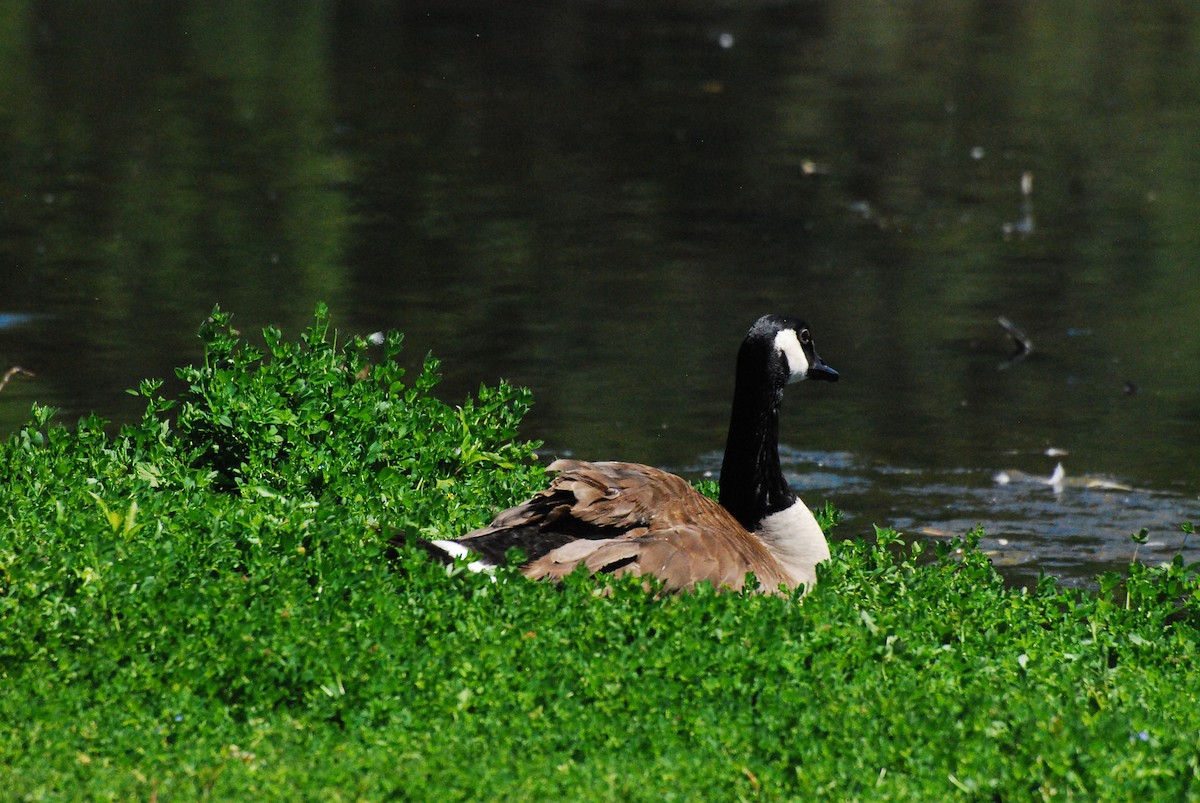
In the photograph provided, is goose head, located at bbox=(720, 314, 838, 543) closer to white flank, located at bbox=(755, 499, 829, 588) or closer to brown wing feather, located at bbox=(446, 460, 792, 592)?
white flank, located at bbox=(755, 499, 829, 588)

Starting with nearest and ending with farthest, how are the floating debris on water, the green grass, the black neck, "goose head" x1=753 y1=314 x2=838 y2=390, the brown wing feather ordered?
the green grass
the brown wing feather
the black neck
"goose head" x1=753 y1=314 x2=838 y2=390
the floating debris on water

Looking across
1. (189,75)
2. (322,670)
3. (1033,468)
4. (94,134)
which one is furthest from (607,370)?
(189,75)

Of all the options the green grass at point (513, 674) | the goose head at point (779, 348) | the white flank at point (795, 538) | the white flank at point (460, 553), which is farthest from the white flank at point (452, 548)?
the goose head at point (779, 348)

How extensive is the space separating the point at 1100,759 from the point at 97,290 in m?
9.85

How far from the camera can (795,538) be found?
276 inches

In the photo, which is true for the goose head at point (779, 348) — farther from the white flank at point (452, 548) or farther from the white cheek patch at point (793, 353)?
the white flank at point (452, 548)

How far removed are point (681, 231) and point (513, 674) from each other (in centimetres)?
1018

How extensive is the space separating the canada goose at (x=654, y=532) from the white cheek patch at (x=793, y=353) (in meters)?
0.41

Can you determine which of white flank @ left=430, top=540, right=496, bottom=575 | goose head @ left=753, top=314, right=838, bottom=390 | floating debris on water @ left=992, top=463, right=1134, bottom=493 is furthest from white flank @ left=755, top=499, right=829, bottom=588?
floating debris on water @ left=992, top=463, right=1134, bottom=493

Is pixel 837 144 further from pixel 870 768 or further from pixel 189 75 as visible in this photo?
pixel 870 768

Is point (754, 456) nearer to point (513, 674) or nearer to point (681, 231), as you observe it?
point (513, 674)

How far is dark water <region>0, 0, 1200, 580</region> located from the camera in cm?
997

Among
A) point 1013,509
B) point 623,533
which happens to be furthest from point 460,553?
point 1013,509

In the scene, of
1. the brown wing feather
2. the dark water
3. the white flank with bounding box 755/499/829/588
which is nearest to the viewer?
the brown wing feather
